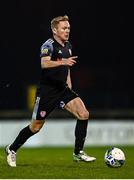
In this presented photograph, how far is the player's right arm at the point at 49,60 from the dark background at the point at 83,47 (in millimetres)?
8855

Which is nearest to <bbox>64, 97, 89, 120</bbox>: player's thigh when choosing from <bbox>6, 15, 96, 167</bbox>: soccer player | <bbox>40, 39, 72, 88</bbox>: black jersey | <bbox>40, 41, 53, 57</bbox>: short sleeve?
<bbox>6, 15, 96, 167</bbox>: soccer player

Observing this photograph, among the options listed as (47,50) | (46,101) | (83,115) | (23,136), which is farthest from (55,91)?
(23,136)

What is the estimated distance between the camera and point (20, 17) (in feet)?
63.0

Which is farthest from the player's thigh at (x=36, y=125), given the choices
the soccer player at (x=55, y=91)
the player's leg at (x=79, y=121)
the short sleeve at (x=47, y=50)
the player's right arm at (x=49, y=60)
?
the short sleeve at (x=47, y=50)

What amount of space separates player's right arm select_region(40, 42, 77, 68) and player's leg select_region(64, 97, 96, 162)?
0.70 metres

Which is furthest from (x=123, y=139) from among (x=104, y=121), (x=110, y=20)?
(x=110, y=20)

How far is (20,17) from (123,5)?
2.83m

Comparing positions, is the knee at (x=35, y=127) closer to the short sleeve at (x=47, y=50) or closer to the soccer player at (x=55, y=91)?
the soccer player at (x=55, y=91)

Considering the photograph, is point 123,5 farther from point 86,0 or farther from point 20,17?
point 20,17

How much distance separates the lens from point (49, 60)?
9.45 metres

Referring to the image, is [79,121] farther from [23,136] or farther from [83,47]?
[83,47]

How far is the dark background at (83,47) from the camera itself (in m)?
18.8

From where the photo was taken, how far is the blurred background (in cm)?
1867

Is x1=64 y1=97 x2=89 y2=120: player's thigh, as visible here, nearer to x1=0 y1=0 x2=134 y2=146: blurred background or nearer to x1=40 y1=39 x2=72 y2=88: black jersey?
x1=40 y1=39 x2=72 y2=88: black jersey
